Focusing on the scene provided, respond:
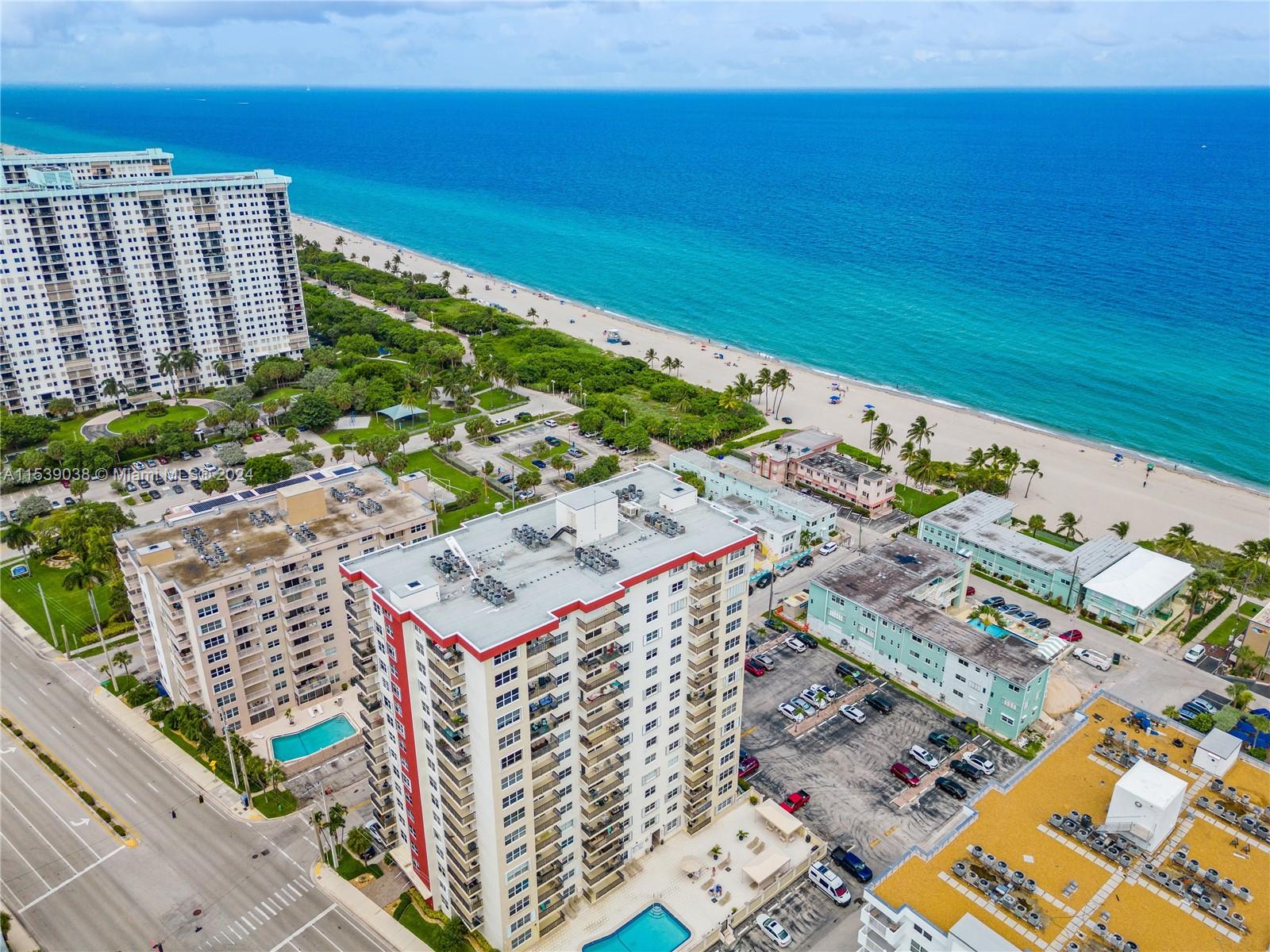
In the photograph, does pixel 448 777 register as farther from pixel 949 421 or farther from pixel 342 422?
pixel 949 421

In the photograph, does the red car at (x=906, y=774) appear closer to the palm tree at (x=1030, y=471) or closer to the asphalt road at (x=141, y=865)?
the asphalt road at (x=141, y=865)

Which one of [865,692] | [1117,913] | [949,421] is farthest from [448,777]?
[949,421]

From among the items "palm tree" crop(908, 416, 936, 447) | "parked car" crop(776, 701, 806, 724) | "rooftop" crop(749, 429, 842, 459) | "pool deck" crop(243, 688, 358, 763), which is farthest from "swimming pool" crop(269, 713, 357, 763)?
"palm tree" crop(908, 416, 936, 447)

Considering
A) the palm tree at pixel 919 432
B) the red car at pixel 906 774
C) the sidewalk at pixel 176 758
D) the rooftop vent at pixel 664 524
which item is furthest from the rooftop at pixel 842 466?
the sidewalk at pixel 176 758

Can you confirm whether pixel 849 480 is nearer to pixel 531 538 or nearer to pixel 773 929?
pixel 773 929

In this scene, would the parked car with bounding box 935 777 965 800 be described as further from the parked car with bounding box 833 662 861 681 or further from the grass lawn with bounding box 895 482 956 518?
the grass lawn with bounding box 895 482 956 518

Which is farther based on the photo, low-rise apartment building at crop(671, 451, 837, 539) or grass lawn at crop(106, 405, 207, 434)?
grass lawn at crop(106, 405, 207, 434)

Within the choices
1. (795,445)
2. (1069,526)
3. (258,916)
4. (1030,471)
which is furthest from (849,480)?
(258,916)
